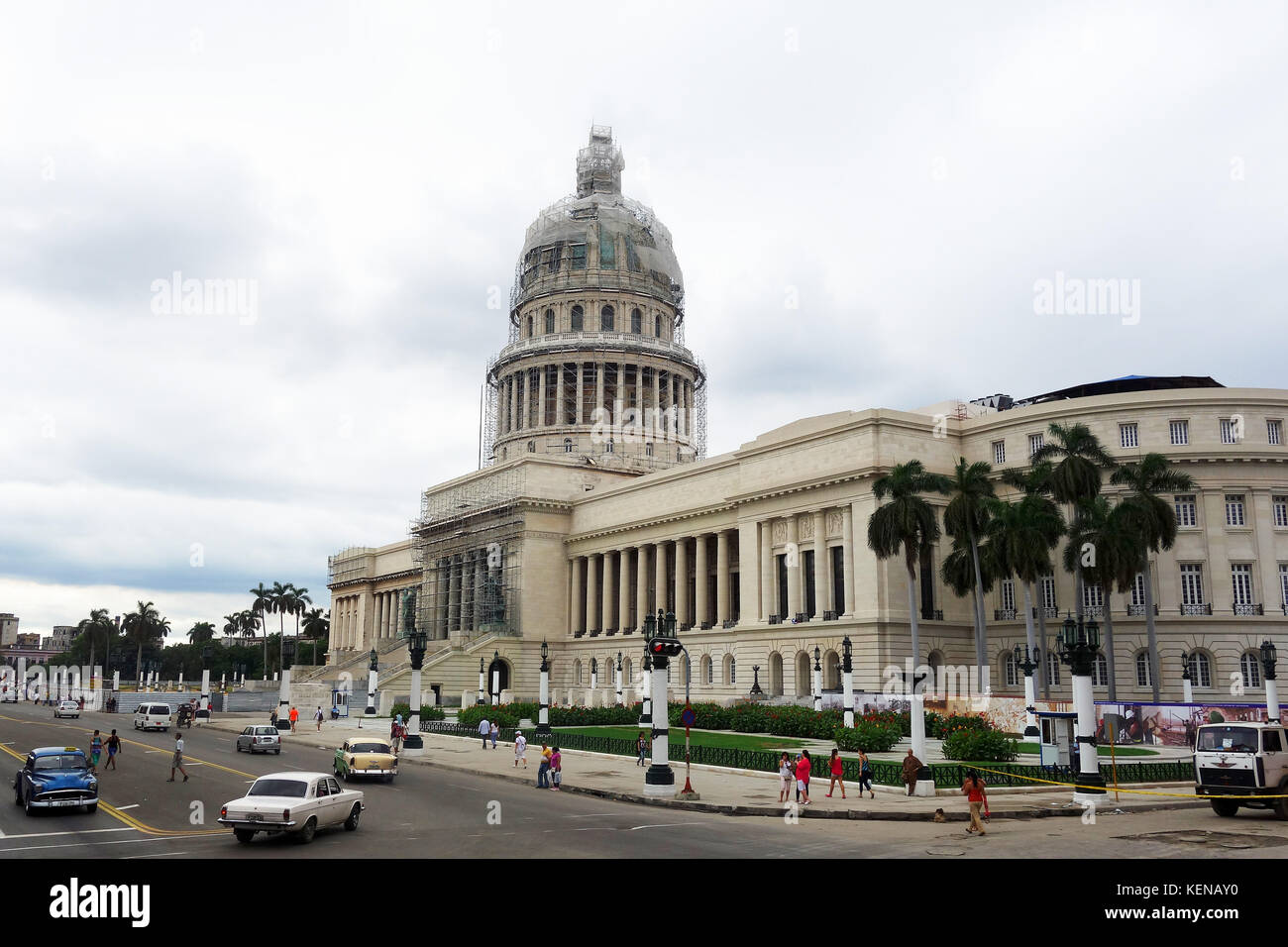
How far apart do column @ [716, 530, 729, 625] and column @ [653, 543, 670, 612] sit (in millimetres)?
7575

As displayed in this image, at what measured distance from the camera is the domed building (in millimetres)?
60406

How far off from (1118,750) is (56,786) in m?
39.3

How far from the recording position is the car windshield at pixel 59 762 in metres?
27.0

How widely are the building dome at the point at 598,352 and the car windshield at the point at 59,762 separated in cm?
8396

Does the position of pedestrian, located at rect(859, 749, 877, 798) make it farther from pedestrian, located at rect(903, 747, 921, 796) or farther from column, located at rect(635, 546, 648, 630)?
column, located at rect(635, 546, 648, 630)

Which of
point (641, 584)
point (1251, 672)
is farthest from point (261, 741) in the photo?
point (1251, 672)

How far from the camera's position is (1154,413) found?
6209cm

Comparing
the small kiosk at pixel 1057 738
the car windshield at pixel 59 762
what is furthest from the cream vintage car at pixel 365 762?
the small kiosk at pixel 1057 738

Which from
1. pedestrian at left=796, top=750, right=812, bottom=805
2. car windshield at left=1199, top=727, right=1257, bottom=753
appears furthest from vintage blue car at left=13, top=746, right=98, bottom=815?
car windshield at left=1199, top=727, right=1257, bottom=753

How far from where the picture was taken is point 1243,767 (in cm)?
2578

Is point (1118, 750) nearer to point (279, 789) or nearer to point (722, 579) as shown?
point (279, 789)

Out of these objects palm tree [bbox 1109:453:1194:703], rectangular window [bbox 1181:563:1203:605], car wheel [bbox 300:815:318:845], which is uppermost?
palm tree [bbox 1109:453:1194:703]

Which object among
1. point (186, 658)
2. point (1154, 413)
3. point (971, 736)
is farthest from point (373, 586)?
point (971, 736)
